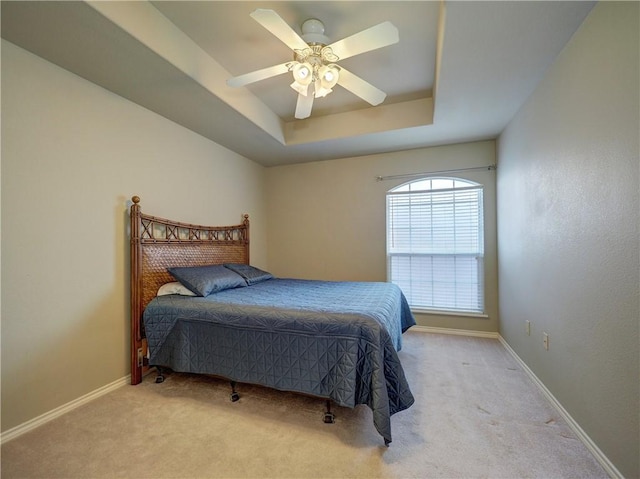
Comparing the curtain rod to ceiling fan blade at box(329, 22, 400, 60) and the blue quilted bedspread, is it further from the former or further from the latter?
ceiling fan blade at box(329, 22, 400, 60)

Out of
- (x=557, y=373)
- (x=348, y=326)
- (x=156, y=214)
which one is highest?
(x=156, y=214)

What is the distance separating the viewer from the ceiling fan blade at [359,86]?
6.73 feet

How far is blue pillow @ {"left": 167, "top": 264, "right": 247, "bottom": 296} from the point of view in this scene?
2.47 meters

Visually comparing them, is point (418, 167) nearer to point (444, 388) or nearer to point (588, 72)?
point (588, 72)

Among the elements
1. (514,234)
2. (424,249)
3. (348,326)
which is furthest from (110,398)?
(514,234)

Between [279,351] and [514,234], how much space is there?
2534 mm

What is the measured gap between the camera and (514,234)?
276 cm

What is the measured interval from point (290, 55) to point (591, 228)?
8.14ft

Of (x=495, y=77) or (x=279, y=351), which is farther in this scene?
(x=495, y=77)

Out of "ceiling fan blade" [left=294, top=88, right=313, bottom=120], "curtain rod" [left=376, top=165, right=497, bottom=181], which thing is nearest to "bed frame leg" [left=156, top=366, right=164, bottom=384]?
"ceiling fan blade" [left=294, top=88, right=313, bottom=120]

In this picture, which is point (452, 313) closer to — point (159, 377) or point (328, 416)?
point (328, 416)

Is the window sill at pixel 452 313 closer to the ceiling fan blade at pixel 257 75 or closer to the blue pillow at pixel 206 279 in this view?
the blue pillow at pixel 206 279

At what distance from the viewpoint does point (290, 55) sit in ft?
7.75

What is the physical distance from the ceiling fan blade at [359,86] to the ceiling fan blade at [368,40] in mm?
237
